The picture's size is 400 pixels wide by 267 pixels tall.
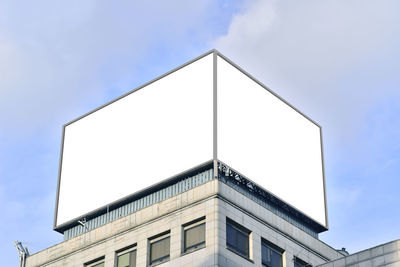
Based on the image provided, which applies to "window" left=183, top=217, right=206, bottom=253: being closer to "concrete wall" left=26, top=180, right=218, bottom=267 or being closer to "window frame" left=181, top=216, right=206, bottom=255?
"window frame" left=181, top=216, right=206, bottom=255

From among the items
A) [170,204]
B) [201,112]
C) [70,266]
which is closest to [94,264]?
[70,266]

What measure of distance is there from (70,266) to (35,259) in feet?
17.0

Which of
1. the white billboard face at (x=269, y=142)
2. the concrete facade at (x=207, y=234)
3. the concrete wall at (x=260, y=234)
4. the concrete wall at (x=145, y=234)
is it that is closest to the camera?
the concrete facade at (x=207, y=234)

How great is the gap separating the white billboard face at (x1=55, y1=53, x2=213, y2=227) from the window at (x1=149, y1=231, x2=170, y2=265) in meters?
6.08

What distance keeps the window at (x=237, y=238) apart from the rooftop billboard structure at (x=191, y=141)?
5.73 m

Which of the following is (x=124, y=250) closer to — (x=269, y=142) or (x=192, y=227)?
(x=192, y=227)

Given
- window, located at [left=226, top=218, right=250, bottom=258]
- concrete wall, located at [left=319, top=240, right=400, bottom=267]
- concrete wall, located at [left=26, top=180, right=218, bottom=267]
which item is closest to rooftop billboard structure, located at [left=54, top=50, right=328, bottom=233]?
concrete wall, located at [left=26, top=180, right=218, bottom=267]

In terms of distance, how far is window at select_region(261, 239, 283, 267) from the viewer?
8212cm

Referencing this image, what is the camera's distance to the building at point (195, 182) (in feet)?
264

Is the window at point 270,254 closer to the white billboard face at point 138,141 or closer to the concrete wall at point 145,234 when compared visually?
the concrete wall at point 145,234

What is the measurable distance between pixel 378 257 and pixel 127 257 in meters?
23.6

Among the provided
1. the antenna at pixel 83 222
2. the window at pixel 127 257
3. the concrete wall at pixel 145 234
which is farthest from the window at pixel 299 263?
the antenna at pixel 83 222

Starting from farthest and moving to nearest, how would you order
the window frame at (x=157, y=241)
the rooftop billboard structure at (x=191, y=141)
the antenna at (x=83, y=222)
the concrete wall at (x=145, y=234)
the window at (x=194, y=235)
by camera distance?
the antenna at (x=83, y=222)
the rooftop billboard structure at (x=191, y=141)
the window frame at (x=157, y=241)
the window at (x=194, y=235)
the concrete wall at (x=145, y=234)

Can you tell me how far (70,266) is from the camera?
87562 millimetres
